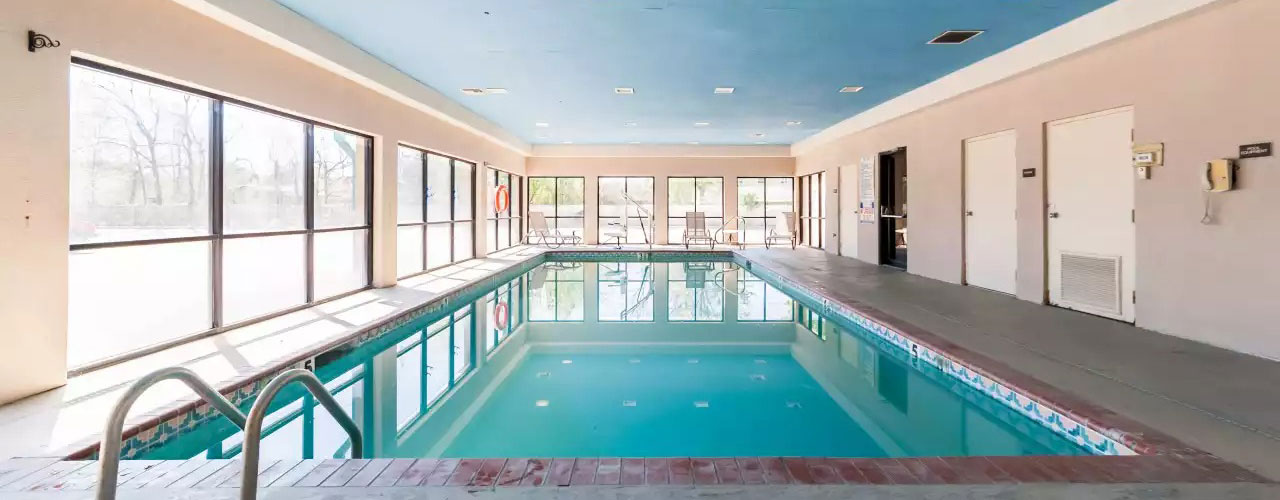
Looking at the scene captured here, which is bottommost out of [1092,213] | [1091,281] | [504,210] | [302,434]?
[302,434]

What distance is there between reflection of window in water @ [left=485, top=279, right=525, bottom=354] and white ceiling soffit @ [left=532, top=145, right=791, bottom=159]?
613 cm

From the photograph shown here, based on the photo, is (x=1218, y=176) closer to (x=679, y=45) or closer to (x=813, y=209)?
(x=679, y=45)

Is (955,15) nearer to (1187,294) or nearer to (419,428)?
(1187,294)

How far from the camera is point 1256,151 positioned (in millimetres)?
3598

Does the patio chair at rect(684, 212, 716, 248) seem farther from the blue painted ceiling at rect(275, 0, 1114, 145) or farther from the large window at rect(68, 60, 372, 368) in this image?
the large window at rect(68, 60, 372, 368)

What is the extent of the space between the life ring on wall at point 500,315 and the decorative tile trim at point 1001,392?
117 inches

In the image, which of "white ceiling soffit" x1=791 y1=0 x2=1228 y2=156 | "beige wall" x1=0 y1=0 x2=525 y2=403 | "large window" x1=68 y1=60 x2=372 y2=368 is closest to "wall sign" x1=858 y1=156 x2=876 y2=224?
"white ceiling soffit" x1=791 y1=0 x2=1228 y2=156

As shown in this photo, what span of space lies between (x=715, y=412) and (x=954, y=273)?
4.89 metres

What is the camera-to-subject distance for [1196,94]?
3.96 m

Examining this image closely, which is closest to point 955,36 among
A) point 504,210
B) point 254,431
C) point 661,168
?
point 254,431

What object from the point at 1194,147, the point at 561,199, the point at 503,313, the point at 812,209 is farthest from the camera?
the point at 561,199

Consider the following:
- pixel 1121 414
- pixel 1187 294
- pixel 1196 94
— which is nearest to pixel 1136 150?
pixel 1196 94

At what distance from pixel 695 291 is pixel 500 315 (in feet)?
8.51

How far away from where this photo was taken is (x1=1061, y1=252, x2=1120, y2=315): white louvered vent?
4.78 meters
